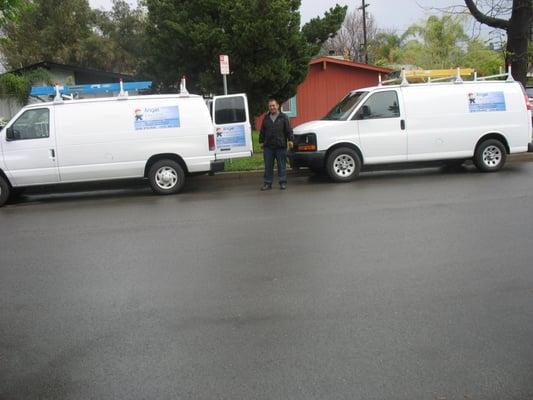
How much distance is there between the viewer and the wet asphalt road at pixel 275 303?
348cm

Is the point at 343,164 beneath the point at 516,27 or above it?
beneath

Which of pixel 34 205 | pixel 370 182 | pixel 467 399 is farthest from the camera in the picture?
pixel 370 182

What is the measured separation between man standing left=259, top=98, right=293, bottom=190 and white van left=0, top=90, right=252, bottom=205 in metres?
1.00

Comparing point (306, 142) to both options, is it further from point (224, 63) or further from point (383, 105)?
point (224, 63)

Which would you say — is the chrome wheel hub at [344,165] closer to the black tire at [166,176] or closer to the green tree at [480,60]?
the black tire at [166,176]

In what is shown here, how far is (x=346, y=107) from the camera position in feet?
38.7

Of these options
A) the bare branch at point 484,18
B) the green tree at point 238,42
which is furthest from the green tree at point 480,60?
the bare branch at point 484,18

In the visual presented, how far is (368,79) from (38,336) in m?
22.6

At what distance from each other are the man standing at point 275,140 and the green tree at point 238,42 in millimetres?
5047

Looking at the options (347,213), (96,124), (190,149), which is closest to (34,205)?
(96,124)

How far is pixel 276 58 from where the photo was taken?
16234 mm

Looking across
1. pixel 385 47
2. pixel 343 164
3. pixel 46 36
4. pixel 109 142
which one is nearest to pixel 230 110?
pixel 343 164

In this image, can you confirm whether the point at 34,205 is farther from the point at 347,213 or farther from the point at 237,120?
the point at 347,213

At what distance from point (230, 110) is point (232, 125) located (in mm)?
375
